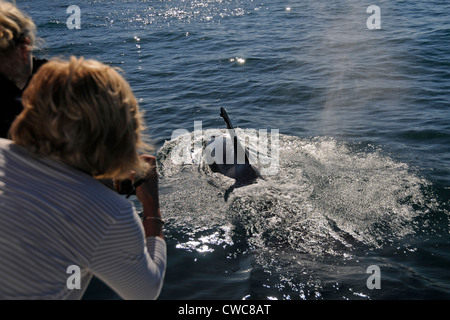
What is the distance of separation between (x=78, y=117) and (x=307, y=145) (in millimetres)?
7148

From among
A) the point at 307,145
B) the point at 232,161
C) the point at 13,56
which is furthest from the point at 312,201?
the point at 13,56

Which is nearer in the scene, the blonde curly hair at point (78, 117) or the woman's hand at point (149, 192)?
the blonde curly hair at point (78, 117)

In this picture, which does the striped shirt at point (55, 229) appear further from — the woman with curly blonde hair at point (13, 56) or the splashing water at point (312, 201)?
the splashing water at point (312, 201)

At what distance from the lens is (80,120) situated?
165 centimetres

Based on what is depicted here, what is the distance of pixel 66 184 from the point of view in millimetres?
1707

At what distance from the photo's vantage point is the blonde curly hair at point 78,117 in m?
1.65

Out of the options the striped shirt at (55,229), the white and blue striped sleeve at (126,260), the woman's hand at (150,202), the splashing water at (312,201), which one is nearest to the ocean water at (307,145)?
the splashing water at (312,201)

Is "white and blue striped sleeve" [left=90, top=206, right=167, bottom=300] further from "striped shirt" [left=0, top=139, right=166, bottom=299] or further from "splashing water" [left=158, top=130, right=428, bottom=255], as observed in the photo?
"splashing water" [left=158, top=130, right=428, bottom=255]

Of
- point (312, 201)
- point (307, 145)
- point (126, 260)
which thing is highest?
point (126, 260)

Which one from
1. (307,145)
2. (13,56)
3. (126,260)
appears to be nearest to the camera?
(126,260)

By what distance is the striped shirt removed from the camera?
1644mm

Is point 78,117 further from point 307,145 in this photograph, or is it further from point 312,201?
point 307,145

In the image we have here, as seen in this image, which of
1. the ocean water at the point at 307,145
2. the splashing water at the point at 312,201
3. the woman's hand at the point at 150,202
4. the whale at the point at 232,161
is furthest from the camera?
the whale at the point at 232,161

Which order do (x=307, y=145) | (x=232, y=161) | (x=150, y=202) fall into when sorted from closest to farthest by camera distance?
→ (x=150, y=202), (x=232, y=161), (x=307, y=145)
